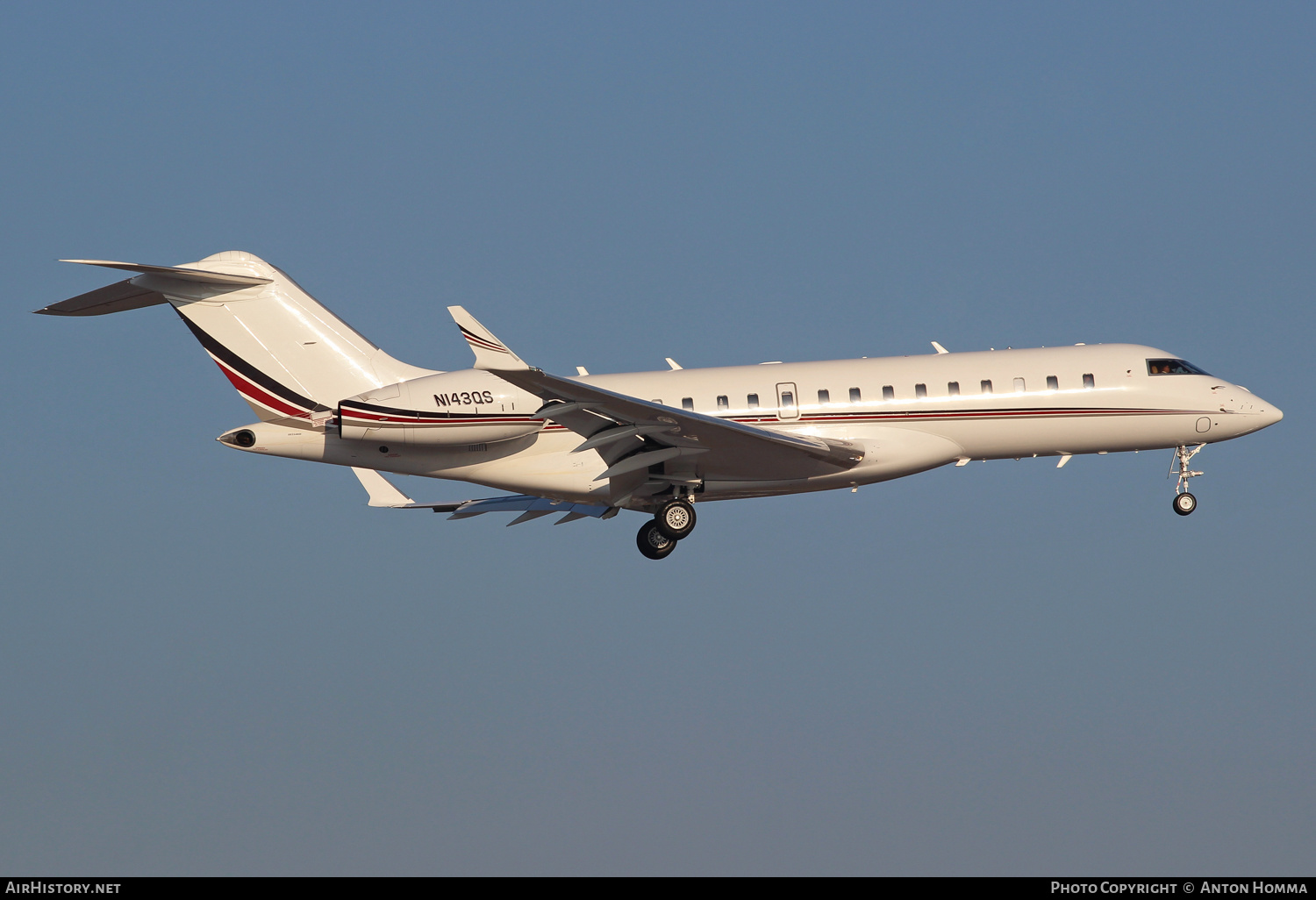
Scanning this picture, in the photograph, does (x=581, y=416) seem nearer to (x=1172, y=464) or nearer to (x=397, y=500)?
(x=397, y=500)

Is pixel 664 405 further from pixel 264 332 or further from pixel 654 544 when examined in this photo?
pixel 264 332

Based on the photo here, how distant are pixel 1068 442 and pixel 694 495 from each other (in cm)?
672

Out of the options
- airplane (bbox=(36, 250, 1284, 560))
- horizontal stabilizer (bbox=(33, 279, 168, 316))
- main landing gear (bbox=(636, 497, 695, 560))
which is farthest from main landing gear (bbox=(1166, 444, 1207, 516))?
horizontal stabilizer (bbox=(33, 279, 168, 316))

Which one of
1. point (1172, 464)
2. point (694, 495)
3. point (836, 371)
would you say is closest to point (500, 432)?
point (694, 495)

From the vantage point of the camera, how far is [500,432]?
76.6ft

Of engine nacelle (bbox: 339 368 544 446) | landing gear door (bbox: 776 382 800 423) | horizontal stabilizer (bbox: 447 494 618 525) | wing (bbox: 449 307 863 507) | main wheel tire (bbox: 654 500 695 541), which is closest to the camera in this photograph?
wing (bbox: 449 307 863 507)

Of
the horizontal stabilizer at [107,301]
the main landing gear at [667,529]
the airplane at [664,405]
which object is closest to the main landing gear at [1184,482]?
the airplane at [664,405]

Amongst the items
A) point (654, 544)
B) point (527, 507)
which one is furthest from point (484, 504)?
point (654, 544)

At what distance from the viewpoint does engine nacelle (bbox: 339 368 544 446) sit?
22.8 m

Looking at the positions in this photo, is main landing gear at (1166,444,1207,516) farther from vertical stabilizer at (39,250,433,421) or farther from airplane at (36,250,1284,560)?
vertical stabilizer at (39,250,433,421)

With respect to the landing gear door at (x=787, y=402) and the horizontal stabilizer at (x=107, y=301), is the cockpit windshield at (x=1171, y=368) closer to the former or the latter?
the landing gear door at (x=787, y=402)

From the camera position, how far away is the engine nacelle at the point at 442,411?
2278 cm

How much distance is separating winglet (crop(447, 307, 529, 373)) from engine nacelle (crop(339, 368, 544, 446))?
3052mm
